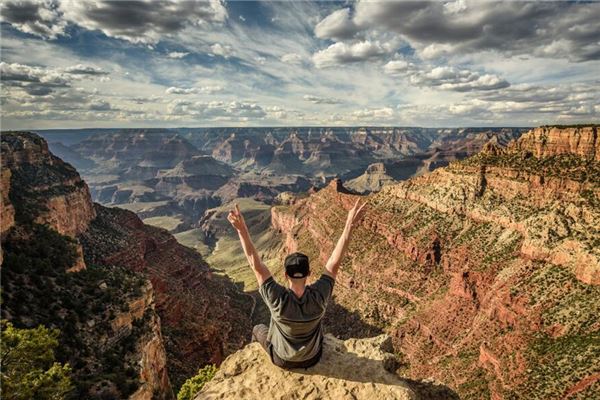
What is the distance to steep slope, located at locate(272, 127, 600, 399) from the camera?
63281mm

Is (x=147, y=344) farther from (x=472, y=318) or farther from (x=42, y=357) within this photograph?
(x=472, y=318)

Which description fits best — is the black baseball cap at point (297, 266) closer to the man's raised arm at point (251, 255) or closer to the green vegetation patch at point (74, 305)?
the man's raised arm at point (251, 255)

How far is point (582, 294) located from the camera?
66938mm

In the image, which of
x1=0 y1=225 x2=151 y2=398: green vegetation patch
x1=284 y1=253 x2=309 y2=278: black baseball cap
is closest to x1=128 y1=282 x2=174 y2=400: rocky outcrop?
x1=0 y1=225 x2=151 y2=398: green vegetation patch

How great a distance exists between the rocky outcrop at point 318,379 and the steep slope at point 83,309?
98.8 ft

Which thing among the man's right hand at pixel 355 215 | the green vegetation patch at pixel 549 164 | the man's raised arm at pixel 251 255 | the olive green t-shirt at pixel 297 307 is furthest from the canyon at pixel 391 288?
the man's right hand at pixel 355 215

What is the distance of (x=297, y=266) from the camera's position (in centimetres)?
1260

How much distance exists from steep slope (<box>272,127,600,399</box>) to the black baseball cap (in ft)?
194

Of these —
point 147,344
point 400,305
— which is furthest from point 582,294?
point 147,344

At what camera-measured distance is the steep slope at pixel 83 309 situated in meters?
46.4

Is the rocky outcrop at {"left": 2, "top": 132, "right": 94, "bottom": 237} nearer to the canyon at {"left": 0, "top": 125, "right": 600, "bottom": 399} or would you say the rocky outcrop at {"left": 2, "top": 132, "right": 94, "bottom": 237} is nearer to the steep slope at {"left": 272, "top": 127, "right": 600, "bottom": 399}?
the canyon at {"left": 0, "top": 125, "right": 600, "bottom": 399}

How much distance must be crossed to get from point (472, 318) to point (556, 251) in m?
21.8

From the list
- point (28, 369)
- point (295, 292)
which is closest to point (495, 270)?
point (28, 369)

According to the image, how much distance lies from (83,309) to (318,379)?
170ft
